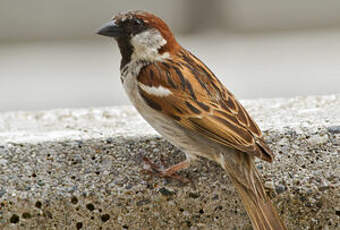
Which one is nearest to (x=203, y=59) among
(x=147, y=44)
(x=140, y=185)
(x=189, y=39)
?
(x=189, y=39)

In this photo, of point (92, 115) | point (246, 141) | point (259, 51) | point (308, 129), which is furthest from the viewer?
point (259, 51)

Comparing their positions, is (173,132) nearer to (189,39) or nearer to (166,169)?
(166,169)

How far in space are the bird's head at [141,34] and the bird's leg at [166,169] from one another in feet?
1.56

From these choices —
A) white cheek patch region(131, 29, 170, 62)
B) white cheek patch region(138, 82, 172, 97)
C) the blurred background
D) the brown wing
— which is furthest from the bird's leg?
the blurred background

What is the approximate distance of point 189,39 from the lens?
26.6ft

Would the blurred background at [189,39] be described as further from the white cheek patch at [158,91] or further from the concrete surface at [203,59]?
the white cheek patch at [158,91]

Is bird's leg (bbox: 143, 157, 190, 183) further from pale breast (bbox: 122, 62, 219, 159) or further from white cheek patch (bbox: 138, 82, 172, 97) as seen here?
white cheek patch (bbox: 138, 82, 172, 97)

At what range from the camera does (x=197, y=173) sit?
116 inches

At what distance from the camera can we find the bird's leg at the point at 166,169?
2.88 m

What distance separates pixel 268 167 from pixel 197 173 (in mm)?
281

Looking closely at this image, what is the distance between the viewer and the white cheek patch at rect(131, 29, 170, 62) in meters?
3.15

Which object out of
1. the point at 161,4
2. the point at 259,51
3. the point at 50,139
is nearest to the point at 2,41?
the point at 161,4

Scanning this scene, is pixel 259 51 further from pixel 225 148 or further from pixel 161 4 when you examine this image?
pixel 225 148

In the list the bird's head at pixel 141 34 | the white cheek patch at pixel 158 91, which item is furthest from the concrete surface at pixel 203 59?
the white cheek patch at pixel 158 91
